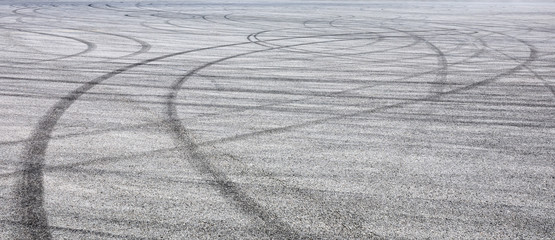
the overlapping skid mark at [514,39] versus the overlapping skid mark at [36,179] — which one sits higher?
the overlapping skid mark at [36,179]

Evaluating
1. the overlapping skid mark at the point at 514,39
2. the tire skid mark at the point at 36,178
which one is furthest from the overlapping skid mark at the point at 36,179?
the overlapping skid mark at the point at 514,39

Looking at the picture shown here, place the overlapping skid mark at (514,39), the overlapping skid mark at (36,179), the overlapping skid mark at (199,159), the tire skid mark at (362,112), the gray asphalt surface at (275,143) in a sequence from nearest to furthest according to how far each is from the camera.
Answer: the overlapping skid mark at (36,179)
the gray asphalt surface at (275,143)
the overlapping skid mark at (199,159)
the tire skid mark at (362,112)
the overlapping skid mark at (514,39)

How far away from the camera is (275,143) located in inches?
212

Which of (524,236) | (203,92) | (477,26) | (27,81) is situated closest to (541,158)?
(524,236)

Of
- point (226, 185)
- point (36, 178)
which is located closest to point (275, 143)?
point (226, 185)

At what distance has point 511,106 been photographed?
687cm

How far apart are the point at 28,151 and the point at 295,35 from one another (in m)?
9.47

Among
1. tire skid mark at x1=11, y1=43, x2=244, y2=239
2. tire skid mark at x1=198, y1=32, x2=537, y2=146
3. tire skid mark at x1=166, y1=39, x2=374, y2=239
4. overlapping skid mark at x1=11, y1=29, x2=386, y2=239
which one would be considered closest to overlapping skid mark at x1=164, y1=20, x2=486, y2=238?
tire skid mark at x1=166, y1=39, x2=374, y2=239

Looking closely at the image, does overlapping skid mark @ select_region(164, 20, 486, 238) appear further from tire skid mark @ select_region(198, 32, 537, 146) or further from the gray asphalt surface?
tire skid mark @ select_region(198, 32, 537, 146)

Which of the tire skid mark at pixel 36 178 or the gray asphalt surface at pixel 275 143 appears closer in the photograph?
the tire skid mark at pixel 36 178

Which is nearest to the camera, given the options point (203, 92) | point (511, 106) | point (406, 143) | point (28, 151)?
point (28, 151)

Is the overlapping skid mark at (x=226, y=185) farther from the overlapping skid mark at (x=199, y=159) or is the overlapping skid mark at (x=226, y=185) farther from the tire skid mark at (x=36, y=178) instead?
the tire skid mark at (x=36, y=178)

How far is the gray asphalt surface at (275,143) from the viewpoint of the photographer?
3797 mm

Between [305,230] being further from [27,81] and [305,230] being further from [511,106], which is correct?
[27,81]
